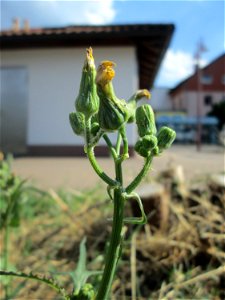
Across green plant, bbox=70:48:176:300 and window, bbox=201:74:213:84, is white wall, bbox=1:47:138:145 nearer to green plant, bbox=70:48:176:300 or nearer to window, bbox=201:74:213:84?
green plant, bbox=70:48:176:300

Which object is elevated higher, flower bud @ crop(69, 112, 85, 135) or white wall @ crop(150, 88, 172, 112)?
white wall @ crop(150, 88, 172, 112)

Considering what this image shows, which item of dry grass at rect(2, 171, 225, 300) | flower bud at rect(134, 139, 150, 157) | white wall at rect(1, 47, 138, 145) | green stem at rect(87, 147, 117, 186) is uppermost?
white wall at rect(1, 47, 138, 145)

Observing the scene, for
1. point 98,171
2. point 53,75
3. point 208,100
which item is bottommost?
point 98,171

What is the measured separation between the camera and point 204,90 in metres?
38.0

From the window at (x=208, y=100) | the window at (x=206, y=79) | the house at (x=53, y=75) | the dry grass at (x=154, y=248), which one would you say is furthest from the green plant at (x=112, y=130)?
the window at (x=206, y=79)

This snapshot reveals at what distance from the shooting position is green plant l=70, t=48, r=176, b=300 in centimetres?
62

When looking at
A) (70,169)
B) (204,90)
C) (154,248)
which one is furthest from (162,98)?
(154,248)

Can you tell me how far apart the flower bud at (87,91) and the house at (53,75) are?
6397 mm

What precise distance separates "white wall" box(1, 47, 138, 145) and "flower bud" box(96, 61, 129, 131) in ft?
22.0

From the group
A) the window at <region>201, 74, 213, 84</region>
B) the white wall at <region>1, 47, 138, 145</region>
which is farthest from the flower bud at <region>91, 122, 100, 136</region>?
the window at <region>201, 74, 213, 84</region>

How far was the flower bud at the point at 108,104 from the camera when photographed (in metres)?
0.62

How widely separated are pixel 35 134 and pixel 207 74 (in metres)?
33.9

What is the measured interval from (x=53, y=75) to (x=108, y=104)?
7.16 metres

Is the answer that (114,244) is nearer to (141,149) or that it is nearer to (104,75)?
(141,149)
